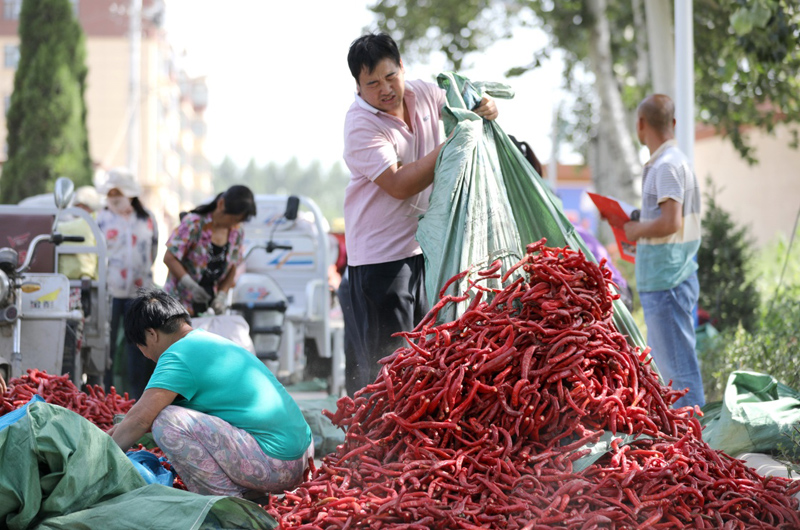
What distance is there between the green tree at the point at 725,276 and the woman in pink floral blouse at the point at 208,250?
5.12 meters

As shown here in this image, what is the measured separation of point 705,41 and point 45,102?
581 inches

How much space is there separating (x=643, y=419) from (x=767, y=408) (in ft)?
4.78

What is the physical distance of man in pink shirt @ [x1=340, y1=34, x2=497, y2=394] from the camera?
4836 mm

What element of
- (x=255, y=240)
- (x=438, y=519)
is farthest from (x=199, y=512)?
(x=255, y=240)

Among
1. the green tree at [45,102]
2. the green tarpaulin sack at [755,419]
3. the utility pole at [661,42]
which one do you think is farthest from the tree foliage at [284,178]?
the green tarpaulin sack at [755,419]

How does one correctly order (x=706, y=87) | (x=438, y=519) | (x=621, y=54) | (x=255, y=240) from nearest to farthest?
(x=438, y=519) → (x=255, y=240) → (x=706, y=87) → (x=621, y=54)

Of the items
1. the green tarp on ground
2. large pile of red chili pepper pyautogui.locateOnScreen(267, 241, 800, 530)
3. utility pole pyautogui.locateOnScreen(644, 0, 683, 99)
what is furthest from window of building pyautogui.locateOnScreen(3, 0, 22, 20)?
large pile of red chili pepper pyautogui.locateOnScreen(267, 241, 800, 530)

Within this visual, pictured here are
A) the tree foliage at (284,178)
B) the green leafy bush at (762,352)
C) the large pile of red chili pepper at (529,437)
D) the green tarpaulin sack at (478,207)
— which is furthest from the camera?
the tree foliage at (284,178)

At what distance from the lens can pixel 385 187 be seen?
4.84m

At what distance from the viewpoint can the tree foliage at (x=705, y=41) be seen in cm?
953

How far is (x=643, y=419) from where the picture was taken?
417 cm

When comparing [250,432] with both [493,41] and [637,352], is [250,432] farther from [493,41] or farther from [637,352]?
[493,41]

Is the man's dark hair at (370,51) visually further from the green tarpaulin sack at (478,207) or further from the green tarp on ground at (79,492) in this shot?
the green tarp on ground at (79,492)

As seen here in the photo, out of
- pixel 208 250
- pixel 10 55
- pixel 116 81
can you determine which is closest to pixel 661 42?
pixel 208 250
